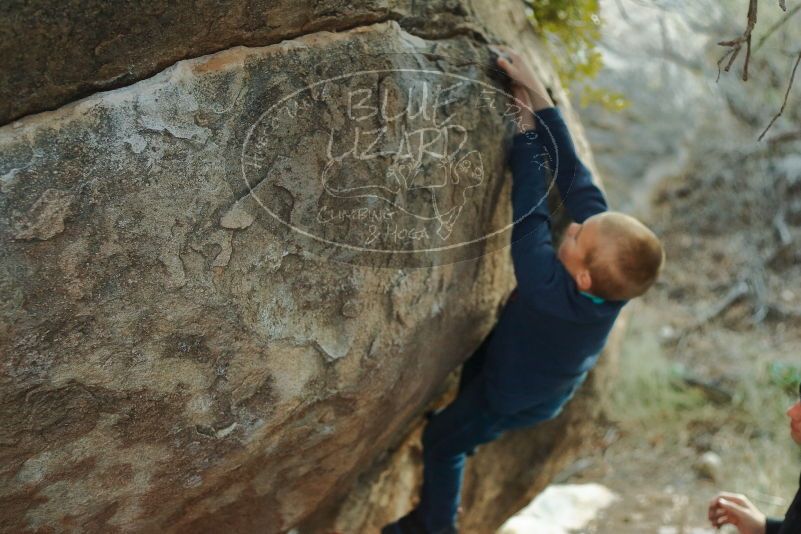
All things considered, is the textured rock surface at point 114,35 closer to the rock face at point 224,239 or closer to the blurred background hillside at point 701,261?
the rock face at point 224,239

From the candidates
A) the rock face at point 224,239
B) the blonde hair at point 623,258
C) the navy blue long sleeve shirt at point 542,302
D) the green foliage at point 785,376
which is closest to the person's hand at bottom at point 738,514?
the navy blue long sleeve shirt at point 542,302

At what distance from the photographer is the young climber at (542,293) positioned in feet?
6.58

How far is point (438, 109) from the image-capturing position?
187 cm

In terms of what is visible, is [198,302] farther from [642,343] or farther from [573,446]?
→ [642,343]

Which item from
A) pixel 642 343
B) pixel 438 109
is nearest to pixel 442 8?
pixel 438 109

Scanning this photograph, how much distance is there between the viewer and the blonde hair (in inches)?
78.0

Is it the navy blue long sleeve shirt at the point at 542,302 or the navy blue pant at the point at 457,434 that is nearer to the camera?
the navy blue long sleeve shirt at the point at 542,302

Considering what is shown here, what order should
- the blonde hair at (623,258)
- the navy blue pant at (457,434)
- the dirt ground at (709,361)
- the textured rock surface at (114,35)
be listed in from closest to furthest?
the textured rock surface at (114,35), the blonde hair at (623,258), the navy blue pant at (457,434), the dirt ground at (709,361)

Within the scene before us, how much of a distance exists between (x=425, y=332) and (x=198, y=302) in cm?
65

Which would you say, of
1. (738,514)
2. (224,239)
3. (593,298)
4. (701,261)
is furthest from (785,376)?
(224,239)

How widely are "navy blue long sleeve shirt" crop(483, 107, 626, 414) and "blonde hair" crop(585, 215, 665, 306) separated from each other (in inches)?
2.9

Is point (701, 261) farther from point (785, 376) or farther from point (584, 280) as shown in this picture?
point (584, 280)

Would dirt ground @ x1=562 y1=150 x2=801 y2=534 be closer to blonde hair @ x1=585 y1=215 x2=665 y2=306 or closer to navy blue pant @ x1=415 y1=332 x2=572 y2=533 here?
navy blue pant @ x1=415 y1=332 x2=572 y2=533

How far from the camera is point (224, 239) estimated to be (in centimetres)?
168
